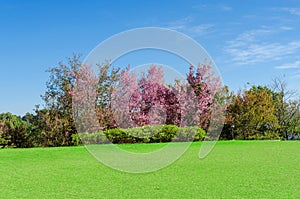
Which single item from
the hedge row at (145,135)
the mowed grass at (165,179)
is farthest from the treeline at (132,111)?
the mowed grass at (165,179)

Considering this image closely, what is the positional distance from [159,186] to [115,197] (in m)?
0.75

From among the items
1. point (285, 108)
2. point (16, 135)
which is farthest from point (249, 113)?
point (16, 135)

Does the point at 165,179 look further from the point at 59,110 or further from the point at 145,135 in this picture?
the point at 59,110

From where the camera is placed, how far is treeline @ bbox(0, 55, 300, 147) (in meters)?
12.4

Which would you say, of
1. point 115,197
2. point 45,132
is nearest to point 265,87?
point 45,132

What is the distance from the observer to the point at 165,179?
499cm

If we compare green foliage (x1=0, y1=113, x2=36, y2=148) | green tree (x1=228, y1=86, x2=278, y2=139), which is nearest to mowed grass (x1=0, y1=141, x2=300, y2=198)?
green foliage (x1=0, y1=113, x2=36, y2=148)

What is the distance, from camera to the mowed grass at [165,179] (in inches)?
162

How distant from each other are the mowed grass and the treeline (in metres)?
4.95

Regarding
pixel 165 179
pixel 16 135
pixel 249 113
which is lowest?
pixel 165 179

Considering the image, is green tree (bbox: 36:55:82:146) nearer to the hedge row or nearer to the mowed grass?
the hedge row

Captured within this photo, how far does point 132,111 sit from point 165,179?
7.60 metres

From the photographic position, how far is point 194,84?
1510 centimetres

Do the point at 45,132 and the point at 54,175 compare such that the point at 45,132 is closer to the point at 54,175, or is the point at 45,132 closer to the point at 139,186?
the point at 54,175
